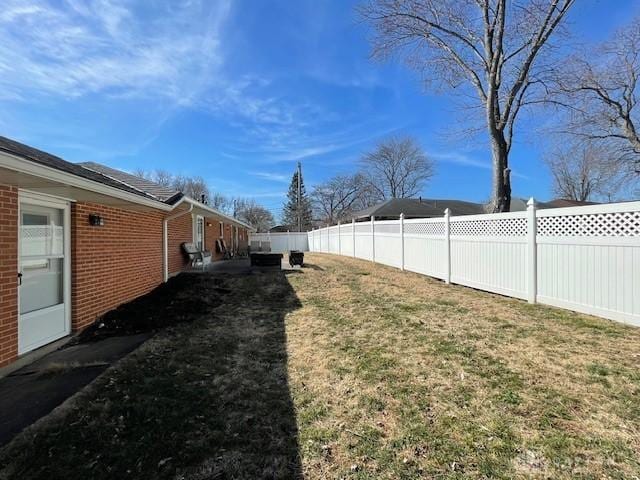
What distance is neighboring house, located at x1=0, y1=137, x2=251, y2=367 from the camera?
3932 millimetres

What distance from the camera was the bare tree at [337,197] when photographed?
52844mm

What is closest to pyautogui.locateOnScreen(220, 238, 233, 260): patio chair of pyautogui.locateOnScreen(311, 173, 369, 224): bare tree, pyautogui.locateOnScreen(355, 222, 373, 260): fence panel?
pyautogui.locateOnScreen(355, 222, 373, 260): fence panel

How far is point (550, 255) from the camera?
18.9 ft

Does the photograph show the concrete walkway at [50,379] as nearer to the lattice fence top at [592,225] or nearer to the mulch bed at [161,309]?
the mulch bed at [161,309]

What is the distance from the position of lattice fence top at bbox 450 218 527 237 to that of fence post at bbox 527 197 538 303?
7.4 inches

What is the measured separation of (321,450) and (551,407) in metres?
1.90

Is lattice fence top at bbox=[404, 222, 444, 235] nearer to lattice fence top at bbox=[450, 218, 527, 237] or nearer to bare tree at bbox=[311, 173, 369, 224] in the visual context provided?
lattice fence top at bbox=[450, 218, 527, 237]

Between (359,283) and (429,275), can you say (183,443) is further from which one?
(429,275)

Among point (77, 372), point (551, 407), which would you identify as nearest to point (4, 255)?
point (77, 372)

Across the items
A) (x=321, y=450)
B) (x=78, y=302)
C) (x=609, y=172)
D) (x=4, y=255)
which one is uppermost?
(x=609, y=172)

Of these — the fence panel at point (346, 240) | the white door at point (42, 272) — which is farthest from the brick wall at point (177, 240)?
the fence panel at point (346, 240)

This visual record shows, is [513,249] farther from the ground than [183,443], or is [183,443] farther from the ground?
[513,249]

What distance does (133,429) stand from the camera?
8.93 ft

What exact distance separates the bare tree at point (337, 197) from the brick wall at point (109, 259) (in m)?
44.8
